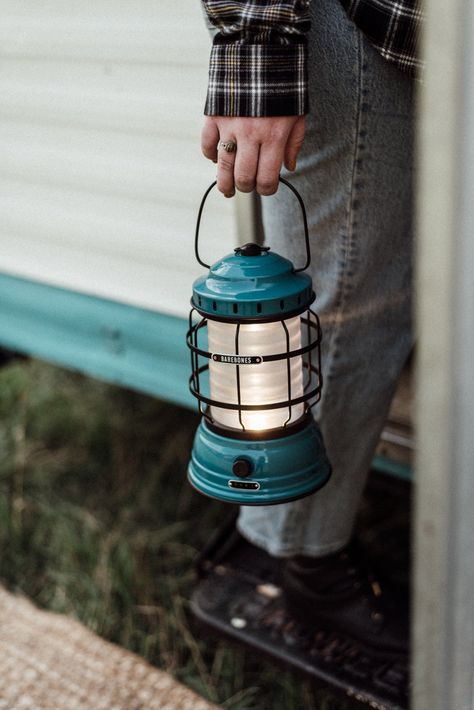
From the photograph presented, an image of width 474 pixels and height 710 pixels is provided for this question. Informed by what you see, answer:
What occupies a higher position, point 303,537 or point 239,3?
→ point 239,3

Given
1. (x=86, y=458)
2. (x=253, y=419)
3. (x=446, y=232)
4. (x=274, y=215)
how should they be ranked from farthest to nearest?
1. (x=86, y=458)
2. (x=274, y=215)
3. (x=253, y=419)
4. (x=446, y=232)

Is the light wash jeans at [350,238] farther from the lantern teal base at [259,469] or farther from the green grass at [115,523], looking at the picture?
the green grass at [115,523]

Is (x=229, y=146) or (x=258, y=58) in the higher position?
(x=258, y=58)

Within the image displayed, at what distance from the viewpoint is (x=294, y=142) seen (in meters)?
1.39

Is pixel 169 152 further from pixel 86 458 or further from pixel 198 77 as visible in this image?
pixel 86 458

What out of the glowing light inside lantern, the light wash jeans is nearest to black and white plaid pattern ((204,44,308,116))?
the light wash jeans

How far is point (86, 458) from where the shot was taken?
302 cm

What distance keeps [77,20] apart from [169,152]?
382mm

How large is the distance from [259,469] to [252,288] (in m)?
0.29

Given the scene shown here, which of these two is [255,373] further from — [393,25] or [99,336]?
[99,336]

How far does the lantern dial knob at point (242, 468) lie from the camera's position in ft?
4.67

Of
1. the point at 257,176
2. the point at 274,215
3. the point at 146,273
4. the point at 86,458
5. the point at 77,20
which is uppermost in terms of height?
the point at 77,20

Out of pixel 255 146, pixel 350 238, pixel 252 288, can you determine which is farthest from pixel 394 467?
pixel 255 146

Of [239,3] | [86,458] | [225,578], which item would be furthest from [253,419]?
[86,458]
